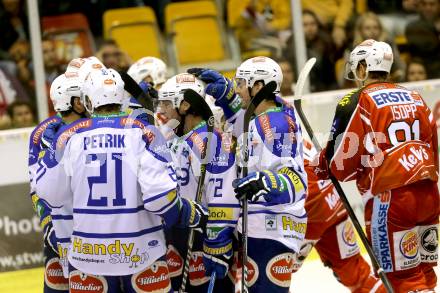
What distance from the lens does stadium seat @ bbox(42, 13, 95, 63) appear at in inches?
322

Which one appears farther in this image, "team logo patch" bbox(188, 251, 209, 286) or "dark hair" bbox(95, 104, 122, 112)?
"team logo patch" bbox(188, 251, 209, 286)

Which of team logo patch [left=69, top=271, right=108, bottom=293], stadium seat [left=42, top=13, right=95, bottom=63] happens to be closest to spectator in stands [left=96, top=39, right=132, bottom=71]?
stadium seat [left=42, top=13, right=95, bottom=63]

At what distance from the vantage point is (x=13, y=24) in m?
7.98

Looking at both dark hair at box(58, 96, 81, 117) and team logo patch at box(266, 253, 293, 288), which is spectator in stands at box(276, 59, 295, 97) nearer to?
dark hair at box(58, 96, 81, 117)

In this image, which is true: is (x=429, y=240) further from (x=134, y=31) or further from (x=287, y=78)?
(x=134, y=31)

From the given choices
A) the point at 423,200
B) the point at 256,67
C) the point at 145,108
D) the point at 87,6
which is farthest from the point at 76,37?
the point at 423,200

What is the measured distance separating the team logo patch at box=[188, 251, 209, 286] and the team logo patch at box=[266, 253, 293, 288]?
43cm

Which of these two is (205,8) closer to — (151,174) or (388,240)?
(388,240)

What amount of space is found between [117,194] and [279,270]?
100cm

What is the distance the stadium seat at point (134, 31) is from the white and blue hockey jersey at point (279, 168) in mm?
3713

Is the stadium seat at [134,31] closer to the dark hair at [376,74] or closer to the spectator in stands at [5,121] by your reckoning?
the spectator in stands at [5,121]

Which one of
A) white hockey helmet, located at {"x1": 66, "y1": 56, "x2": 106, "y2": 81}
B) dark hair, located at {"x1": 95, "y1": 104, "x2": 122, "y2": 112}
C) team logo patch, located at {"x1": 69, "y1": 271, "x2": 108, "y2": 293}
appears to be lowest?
team logo patch, located at {"x1": 69, "y1": 271, "x2": 108, "y2": 293}

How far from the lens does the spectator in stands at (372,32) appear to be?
870 cm

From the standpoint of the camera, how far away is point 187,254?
4992 millimetres
